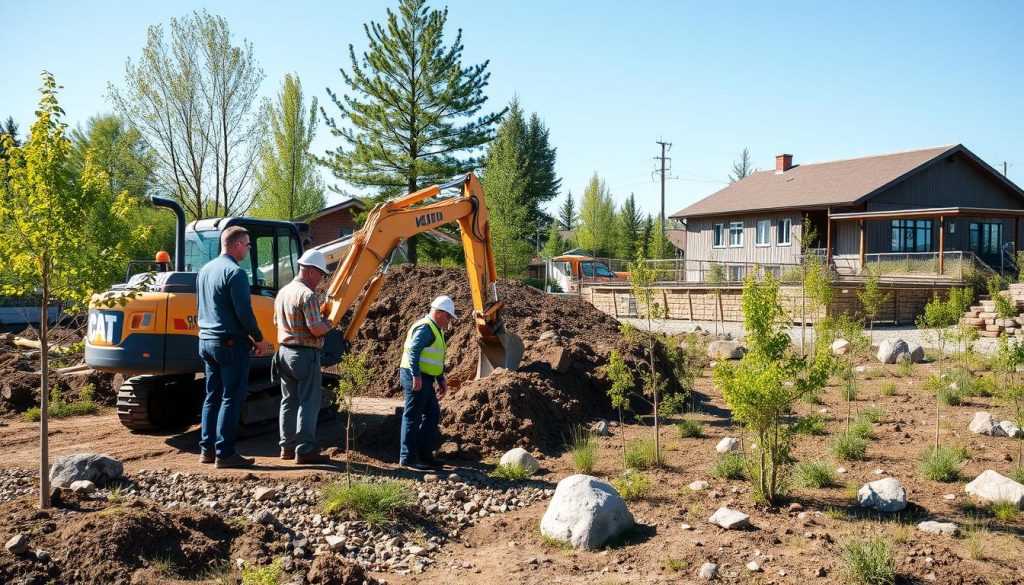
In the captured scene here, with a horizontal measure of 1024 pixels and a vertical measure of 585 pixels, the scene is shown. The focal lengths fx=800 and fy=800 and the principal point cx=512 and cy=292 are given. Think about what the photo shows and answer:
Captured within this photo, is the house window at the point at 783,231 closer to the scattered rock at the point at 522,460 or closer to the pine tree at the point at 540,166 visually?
the pine tree at the point at 540,166

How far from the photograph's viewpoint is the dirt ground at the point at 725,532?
5.27m

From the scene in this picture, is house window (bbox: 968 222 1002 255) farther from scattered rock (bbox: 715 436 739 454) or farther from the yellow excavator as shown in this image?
scattered rock (bbox: 715 436 739 454)

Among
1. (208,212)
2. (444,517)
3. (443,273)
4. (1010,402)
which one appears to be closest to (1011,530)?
(444,517)

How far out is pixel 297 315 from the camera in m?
7.57

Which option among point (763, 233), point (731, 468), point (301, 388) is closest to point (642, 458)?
point (731, 468)

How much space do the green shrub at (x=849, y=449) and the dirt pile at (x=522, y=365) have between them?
2944 mm

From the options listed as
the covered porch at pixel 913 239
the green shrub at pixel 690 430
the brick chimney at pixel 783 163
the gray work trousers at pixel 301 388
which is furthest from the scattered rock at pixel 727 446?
the brick chimney at pixel 783 163

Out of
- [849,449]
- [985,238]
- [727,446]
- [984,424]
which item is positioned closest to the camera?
[849,449]

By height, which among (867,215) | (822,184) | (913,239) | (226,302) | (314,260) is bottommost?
(226,302)

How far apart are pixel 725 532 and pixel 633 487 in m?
1.13

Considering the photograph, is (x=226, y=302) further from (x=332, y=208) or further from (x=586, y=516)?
(x=332, y=208)

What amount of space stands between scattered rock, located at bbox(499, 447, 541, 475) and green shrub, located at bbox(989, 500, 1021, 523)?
3933 mm

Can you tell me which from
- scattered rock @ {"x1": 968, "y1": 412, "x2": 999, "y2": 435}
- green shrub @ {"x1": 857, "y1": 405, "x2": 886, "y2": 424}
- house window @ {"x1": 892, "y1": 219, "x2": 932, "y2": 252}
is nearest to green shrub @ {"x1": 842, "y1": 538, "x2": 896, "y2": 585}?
green shrub @ {"x1": 857, "y1": 405, "x2": 886, "y2": 424}

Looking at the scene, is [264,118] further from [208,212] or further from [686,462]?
[686,462]
